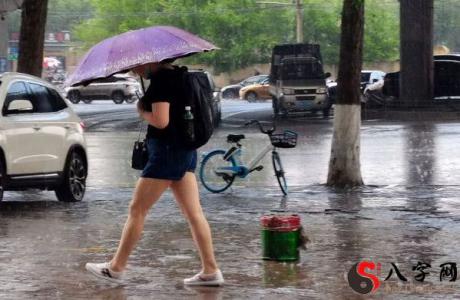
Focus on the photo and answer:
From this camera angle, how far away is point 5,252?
31.8 ft

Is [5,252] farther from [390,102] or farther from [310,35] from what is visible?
[310,35]

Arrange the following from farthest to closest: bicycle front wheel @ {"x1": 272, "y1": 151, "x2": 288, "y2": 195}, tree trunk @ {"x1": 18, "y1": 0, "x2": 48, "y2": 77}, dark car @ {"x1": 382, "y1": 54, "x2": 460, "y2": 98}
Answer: dark car @ {"x1": 382, "y1": 54, "x2": 460, "y2": 98} → tree trunk @ {"x1": 18, "y1": 0, "x2": 48, "y2": 77} → bicycle front wheel @ {"x1": 272, "y1": 151, "x2": 288, "y2": 195}

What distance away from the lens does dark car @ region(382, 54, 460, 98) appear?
39.7 meters

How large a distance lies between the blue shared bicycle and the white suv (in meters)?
1.95

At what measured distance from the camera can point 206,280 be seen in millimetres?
8109

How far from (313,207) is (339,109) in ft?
7.99

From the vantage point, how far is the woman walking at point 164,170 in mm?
7832

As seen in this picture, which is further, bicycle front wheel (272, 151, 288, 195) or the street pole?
the street pole

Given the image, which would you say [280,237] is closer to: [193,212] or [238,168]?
[193,212]

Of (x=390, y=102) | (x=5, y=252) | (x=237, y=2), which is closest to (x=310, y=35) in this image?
(x=237, y=2)

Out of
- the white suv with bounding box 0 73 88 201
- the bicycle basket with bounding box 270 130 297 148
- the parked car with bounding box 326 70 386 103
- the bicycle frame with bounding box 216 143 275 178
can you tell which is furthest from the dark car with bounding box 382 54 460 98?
the white suv with bounding box 0 73 88 201

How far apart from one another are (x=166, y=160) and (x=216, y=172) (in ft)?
24.8

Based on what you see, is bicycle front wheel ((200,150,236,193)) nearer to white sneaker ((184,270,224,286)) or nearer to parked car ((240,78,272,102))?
white sneaker ((184,270,224,286))

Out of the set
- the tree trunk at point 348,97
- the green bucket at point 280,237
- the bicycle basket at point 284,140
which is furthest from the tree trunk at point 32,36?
the green bucket at point 280,237
